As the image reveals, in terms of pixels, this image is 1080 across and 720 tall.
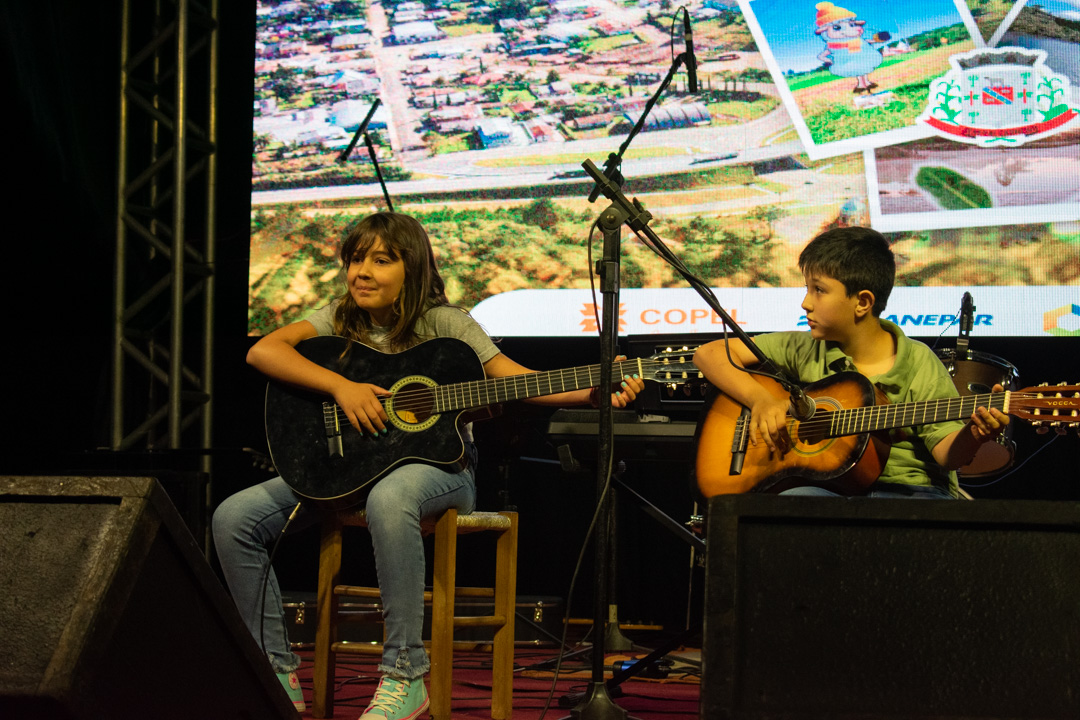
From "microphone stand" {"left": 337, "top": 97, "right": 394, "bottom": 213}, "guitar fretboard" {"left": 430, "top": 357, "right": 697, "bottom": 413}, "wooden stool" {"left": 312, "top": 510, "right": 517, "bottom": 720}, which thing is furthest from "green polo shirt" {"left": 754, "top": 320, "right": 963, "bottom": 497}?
"microphone stand" {"left": 337, "top": 97, "right": 394, "bottom": 213}

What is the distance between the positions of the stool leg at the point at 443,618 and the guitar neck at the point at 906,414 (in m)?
1.08

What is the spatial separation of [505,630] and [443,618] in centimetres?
29

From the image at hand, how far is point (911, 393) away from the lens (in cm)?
271

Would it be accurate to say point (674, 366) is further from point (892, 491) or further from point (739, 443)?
point (892, 491)

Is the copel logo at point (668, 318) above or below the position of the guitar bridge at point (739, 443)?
above

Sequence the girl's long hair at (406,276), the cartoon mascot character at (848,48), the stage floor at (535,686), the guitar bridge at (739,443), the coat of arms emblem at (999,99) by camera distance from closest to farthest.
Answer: the guitar bridge at (739,443) → the stage floor at (535,686) → the girl's long hair at (406,276) → the coat of arms emblem at (999,99) → the cartoon mascot character at (848,48)

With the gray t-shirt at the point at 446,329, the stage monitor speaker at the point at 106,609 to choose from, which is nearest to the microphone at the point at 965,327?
the gray t-shirt at the point at 446,329

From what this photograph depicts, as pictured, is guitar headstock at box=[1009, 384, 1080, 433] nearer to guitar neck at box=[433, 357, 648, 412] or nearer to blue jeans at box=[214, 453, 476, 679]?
guitar neck at box=[433, 357, 648, 412]

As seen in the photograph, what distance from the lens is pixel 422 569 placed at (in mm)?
2658

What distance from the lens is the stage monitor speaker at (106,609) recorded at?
4.48ft

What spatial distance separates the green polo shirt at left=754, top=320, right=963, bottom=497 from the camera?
2.69m

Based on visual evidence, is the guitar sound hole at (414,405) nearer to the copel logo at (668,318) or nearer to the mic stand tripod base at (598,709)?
the mic stand tripod base at (598,709)

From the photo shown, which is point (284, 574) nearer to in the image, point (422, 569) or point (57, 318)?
point (57, 318)

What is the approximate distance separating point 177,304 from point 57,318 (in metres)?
1.02
